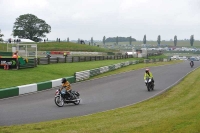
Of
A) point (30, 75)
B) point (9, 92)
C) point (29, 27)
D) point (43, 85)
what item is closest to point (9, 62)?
point (30, 75)

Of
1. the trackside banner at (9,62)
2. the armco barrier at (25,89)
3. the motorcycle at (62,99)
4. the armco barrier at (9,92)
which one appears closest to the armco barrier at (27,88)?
the armco barrier at (25,89)

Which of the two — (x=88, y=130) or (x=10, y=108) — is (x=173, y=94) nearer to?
(x=10, y=108)

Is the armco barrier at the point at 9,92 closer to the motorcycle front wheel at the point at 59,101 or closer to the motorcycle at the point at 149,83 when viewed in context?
the motorcycle front wheel at the point at 59,101

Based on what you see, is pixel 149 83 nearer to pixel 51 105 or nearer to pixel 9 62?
pixel 51 105

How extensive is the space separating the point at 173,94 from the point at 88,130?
44.2ft

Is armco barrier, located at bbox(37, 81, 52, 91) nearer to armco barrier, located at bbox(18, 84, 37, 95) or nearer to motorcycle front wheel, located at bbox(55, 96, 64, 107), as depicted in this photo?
armco barrier, located at bbox(18, 84, 37, 95)

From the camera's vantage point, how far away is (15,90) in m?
23.4

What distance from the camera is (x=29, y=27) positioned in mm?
117500

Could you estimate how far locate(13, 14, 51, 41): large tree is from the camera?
11650 centimetres

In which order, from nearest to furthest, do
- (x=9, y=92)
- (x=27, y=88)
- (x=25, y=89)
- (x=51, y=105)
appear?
1. (x=51, y=105)
2. (x=9, y=92)
3. (x=25, y=89)
4. (x=27, y=88)

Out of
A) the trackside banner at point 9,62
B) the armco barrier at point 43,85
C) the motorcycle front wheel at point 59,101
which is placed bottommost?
the armco barrier at point 43,85

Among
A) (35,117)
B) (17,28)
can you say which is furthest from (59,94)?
(17,28)

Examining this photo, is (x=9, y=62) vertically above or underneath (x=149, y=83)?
above

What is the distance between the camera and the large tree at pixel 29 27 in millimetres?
116500
